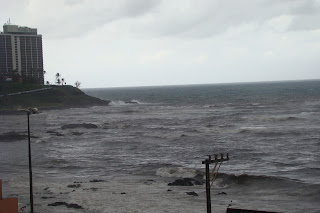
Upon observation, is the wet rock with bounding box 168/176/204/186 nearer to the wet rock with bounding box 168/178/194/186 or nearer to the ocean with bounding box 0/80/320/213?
the wet rock with bounding box 168/178/194/186

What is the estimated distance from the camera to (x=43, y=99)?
422 ft

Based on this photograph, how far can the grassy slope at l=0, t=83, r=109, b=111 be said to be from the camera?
382ft

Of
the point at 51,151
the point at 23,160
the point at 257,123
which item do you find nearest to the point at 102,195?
the point at 23,160

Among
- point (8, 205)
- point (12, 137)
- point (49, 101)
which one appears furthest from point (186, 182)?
point (49, 101)

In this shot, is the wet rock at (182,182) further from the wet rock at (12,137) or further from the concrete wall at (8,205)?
the wet rock at (12,137)

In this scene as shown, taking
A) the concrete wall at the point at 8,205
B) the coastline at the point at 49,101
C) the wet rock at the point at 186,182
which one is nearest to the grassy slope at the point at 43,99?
the coastline at the point at 49,101

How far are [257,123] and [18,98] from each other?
80780mm

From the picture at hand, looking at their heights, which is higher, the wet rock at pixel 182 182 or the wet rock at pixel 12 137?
the wet rock at pixel 12 137

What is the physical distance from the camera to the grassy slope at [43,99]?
11638 centimetres

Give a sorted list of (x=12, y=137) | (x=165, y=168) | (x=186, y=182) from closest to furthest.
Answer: (x=186, y=182) → (x=165, y=168) → (x=12, y=137)

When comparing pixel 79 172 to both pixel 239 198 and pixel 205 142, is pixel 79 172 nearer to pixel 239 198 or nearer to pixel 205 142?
pixel 239 198

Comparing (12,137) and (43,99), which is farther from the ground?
(43,99)

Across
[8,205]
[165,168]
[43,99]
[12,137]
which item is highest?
[43,99]

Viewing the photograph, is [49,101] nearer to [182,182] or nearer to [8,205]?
[182,182]
